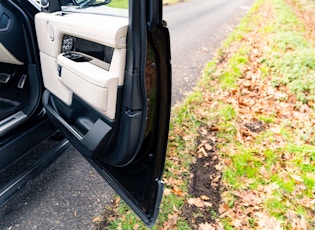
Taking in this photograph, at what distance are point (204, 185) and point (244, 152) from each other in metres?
0.62

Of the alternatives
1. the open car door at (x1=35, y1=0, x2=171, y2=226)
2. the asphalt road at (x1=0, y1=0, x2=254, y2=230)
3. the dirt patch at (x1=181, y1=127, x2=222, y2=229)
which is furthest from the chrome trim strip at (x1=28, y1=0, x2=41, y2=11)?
the dirt patch at (x1=181, y1=127, x2=222, y2=229)

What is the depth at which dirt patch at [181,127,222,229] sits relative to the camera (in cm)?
211

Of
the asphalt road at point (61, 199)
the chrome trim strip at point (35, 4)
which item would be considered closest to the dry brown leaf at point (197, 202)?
the asphalt road at point (61, 199)

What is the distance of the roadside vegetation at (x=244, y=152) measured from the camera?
6.86ft

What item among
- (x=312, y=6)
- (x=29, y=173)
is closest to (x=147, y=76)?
(x=29, y=173)

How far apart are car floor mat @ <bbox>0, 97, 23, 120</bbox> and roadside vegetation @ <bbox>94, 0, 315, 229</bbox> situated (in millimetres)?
1149

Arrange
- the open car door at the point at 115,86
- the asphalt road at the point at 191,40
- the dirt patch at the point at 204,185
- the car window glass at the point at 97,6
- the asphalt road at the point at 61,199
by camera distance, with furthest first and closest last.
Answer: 1. the asphalt road at the point at 191,40
2. the dirt patch at the point at 204,185
3. the asphalt road at the point at 61,199
4. the car window glass at the point at 97,6
5. the open car door at the point at 115,86

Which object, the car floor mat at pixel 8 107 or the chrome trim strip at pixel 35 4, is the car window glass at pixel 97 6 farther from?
the car floor mat at pixel 8 107

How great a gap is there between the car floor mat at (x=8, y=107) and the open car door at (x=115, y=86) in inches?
17.3

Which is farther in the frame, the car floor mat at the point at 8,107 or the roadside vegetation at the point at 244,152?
the car floor mat at the point at 8,107

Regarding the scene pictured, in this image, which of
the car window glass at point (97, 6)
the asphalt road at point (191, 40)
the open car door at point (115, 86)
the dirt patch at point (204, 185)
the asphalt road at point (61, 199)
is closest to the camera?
the open car door at point (115, 86)

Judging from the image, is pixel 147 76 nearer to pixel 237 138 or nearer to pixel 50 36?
pixel 50 36

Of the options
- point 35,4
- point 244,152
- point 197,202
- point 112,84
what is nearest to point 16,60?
point 35,4

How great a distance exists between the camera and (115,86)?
141cm
